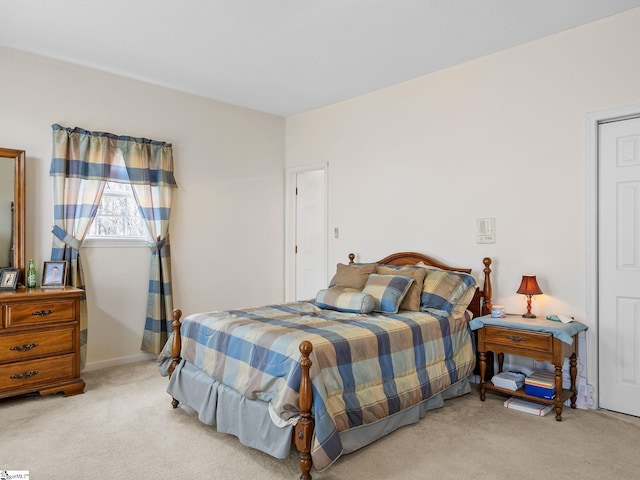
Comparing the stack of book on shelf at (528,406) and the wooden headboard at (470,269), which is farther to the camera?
the wooden headboard at (470,269)

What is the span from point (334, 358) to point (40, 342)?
2.31m

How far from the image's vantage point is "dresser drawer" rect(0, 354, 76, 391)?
3.15 meters

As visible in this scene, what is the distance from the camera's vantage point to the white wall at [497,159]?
10.8 ft

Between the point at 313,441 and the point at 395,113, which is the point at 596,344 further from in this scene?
the point at 395,113

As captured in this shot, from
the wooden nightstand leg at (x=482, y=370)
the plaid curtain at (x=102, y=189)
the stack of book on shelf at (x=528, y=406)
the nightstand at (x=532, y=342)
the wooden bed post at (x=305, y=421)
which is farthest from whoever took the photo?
the plaid curtain at (x=102, y=189)

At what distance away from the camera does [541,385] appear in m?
3.08

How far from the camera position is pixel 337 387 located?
239cm

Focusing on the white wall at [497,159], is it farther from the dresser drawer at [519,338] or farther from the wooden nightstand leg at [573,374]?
the dresser drawer at [519,338]

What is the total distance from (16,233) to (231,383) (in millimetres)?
2357

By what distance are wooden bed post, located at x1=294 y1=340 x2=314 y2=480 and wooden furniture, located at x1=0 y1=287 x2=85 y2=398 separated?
216 cm

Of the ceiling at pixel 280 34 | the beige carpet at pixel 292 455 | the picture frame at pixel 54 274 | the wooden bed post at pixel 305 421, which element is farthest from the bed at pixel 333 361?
the ceiling at pixel 280 34

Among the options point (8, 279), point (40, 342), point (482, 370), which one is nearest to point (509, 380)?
point (482, 370)

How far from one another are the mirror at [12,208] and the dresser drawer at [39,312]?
0.51m

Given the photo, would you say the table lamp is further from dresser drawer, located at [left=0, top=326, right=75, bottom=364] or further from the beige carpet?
dresser drawer, located at [left=0, top=326, right=75, bottom=364]
